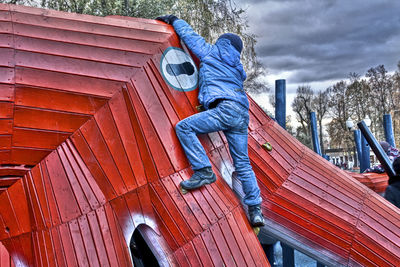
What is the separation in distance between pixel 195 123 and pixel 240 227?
47.5 inches

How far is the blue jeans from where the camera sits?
3.57m

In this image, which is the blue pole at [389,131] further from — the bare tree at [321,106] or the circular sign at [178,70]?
the bare tree at [321,106]

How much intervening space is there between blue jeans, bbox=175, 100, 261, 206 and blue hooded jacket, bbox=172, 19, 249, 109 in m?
0.13

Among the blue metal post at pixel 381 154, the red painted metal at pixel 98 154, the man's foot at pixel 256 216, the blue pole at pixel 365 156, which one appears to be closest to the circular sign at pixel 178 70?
the red painted metal at pixel 98 154

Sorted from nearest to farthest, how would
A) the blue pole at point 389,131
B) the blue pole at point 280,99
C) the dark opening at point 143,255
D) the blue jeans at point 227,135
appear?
1. the blue jeans at point 227,135
2. the dark opening at point 143,255
3. the blue pole at point 280,99
4. the blue pole at point 389,131

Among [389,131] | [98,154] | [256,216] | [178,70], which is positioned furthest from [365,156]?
[98,154]

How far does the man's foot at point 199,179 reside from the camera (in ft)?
11.3

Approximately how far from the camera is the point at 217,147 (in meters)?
4.00

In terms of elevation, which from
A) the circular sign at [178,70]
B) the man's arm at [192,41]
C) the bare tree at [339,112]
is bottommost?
the bare tree at [339,112]

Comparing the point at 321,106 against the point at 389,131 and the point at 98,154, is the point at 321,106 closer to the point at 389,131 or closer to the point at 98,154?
the point at 389,131

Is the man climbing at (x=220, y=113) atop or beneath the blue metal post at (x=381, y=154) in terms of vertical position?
atop

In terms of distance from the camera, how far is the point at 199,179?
350 centimetres

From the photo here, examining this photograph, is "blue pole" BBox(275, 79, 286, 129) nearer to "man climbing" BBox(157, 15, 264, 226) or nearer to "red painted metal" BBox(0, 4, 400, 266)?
"man climbing" BBox(157, 15, 264, 226)

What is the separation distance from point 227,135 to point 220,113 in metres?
0.31
